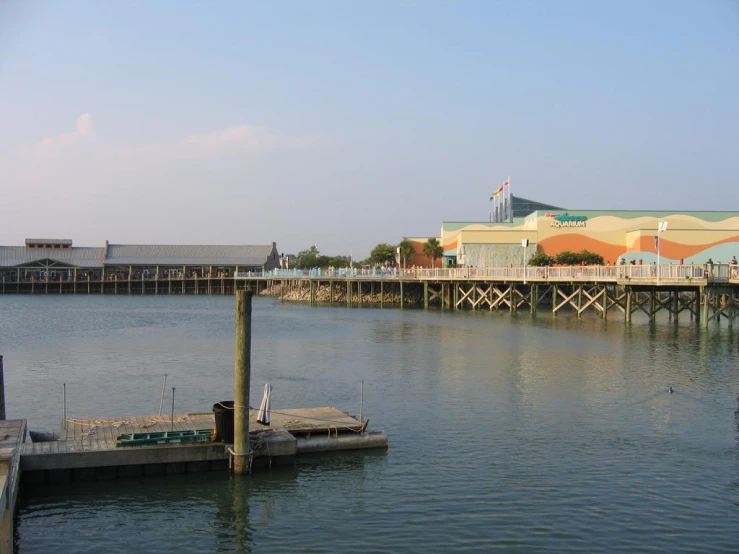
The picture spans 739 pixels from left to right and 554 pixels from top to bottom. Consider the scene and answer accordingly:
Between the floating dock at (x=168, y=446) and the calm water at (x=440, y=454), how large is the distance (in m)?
0.31

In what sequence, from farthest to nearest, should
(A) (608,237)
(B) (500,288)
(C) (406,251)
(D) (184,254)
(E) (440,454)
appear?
1. (D) (184,254)
2. (C) (406,251)
3. (A) (608,237)
4. (B) (500,288)
5. (E) (440,454)

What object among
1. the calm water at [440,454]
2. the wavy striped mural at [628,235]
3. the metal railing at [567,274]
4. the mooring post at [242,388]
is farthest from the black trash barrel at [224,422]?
the wavy striped mural at [628,235]

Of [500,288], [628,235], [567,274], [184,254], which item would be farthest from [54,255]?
[567,274]

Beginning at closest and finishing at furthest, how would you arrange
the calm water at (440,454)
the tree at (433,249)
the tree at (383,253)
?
the calm water at (440,454) → the tree at (433,249) → the tree at (383,253)

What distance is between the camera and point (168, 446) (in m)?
15.4

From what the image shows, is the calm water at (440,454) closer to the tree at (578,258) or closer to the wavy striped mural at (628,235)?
the tree at (578,258)

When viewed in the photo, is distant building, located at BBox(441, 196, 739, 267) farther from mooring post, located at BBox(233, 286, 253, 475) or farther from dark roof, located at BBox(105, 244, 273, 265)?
mooring post, located at BBox(233, 286, 253, 475)

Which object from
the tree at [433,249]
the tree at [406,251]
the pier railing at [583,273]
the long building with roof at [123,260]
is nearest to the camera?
the pier railing at [583,273]

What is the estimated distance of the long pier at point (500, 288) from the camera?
44.8 metres

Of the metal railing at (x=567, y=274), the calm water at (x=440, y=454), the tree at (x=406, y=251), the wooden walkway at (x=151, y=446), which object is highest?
the tree at (x=406, y=251)

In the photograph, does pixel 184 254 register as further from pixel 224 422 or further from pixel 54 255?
pixel 224 422

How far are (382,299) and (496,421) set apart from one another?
6121 centimetres

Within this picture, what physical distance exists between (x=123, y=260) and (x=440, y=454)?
119853 millimetres

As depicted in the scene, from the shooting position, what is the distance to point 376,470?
53.7 feet
